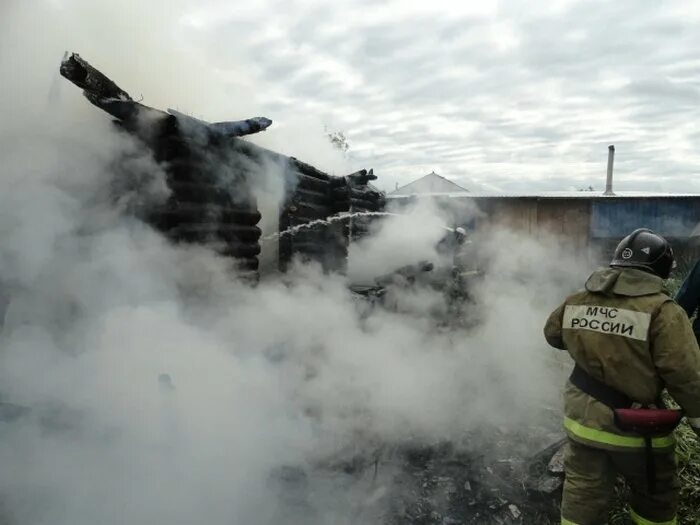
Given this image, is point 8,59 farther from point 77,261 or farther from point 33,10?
point 77,261

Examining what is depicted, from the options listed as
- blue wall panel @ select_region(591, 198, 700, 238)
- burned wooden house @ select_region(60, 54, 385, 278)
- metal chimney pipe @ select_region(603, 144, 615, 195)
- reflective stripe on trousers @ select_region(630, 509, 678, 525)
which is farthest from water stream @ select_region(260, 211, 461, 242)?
metal chimney pipe @ select_region(603, 144, 615, 195)

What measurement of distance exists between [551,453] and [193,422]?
3.20 meters

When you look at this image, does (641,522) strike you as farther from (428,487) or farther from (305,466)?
(305,466)

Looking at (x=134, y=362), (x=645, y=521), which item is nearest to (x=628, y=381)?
(x=645, y=521)

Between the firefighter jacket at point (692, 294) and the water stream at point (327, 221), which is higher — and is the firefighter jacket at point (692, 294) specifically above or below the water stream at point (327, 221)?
below

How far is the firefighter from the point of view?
2.77 m

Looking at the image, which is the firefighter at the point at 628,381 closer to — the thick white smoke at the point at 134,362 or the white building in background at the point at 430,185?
the thick white smoke at the point at 134,362

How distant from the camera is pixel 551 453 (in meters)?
4.44

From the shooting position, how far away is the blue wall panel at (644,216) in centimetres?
1919

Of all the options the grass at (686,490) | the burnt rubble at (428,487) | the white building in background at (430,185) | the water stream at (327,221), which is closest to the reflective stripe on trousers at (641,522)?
the grass at (686,490)

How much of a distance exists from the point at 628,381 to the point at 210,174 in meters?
4.13

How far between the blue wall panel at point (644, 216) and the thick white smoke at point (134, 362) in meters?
15.6

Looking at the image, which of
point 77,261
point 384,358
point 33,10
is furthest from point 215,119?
point 384,358

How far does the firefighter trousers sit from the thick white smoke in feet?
5.29
